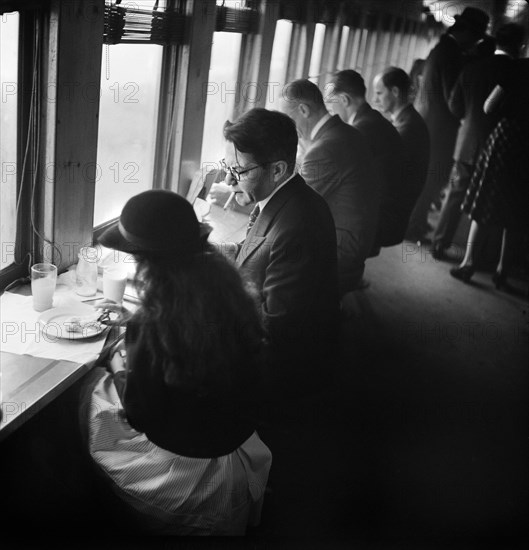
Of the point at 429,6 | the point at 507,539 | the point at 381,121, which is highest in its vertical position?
the point at 429,6

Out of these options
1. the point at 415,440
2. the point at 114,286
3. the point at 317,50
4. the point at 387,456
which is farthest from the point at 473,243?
the point at 114,286

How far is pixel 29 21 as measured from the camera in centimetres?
237

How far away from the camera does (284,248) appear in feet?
8.20

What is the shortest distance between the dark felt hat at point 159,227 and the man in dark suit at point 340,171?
6.21 feet

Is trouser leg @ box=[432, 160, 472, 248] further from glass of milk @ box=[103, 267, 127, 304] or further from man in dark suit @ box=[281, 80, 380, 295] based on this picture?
glass of milk @ box=[103, 267, 127, 304]

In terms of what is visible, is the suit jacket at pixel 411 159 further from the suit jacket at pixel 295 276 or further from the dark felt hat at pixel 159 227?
the dark felt hat at pixel 159 227

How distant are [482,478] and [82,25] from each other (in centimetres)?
272

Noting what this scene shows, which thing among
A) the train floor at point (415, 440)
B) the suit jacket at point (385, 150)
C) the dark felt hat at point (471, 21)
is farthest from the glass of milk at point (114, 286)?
the dark felt hat at point (471, 21)

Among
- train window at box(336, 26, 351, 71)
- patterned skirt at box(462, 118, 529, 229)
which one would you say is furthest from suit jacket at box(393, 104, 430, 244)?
train window at box(336, 26, 351, 71)

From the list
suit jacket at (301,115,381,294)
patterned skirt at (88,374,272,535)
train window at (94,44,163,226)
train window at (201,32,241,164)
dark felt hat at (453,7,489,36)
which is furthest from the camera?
dark felt hat at (453,7,489,36)

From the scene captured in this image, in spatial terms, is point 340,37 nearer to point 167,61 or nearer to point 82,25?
point 167,61

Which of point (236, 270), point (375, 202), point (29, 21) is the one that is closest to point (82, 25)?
point (29, 21)

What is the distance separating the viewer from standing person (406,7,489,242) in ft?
20.3

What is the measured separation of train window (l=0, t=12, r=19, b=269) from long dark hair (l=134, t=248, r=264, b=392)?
0.99 meters
